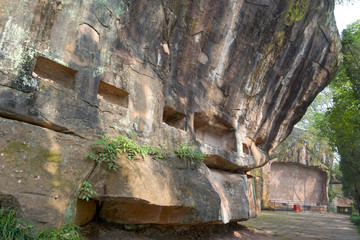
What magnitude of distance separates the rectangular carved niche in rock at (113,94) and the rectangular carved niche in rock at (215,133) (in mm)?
2786

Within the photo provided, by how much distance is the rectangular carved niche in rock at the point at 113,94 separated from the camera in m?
4.87

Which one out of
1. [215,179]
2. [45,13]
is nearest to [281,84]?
[215,179]

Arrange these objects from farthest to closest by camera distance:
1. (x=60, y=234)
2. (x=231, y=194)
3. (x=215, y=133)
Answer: (x=215, y=133)
(x=231, y=194)
(x=60, y=234)

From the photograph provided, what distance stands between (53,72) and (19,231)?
240 centimetres

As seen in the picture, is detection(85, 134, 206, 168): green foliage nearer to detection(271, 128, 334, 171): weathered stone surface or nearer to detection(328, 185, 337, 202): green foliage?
detection(271, 128, 334, 171): weathered stone surface

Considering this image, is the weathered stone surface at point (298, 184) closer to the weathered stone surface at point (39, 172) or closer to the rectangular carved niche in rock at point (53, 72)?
the rectangular carved niche in rock at point (53, 72)

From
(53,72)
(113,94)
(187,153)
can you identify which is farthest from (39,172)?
(187,153)

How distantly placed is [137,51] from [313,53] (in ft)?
24.4

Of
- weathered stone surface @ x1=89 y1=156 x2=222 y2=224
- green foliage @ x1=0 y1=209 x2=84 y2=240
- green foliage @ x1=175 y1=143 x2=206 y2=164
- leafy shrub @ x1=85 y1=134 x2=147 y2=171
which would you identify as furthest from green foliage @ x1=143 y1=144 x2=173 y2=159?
green foliage @ x1=0 y1=209 x2=84 y2=240

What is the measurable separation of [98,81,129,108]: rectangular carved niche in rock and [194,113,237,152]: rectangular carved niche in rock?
279 centimetres

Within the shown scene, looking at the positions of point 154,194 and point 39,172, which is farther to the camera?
point 154,194

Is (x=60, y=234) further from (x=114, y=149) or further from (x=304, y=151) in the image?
(x=304, y=151)

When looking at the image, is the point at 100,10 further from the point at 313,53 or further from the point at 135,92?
the point at 313,53

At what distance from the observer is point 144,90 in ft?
17.8
